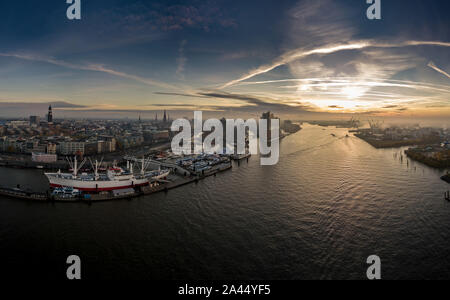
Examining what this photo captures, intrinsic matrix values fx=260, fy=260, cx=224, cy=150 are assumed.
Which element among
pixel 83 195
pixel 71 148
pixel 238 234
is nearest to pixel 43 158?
pixel 71 148

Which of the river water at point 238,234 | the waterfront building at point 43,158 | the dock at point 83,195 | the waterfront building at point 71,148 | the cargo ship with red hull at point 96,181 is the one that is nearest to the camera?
the river water at point 238,234

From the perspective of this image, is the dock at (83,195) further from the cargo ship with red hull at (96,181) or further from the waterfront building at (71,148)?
the waterfront building at (71,148)

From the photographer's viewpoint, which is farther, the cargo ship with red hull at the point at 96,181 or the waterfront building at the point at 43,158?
the waterfront building at the point at 43,158

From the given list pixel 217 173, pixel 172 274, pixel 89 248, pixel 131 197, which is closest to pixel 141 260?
pixel 172 274

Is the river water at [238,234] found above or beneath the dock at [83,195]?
beneath

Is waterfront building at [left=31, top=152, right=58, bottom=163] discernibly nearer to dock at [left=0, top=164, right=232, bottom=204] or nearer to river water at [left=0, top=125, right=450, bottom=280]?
river water at [left=0, top=125, right=450, bottom=280]

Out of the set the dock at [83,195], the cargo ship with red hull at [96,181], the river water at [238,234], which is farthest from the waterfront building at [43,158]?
the dock at [83,195]

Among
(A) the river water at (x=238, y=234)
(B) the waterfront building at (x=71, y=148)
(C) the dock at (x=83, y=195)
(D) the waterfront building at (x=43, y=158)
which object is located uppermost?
(B) the waterfront building at (x=71, y=148)

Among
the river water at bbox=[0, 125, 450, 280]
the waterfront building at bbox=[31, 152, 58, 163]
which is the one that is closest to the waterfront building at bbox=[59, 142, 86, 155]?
the waterfront building at bbox=[31, 152, 58, 163]
